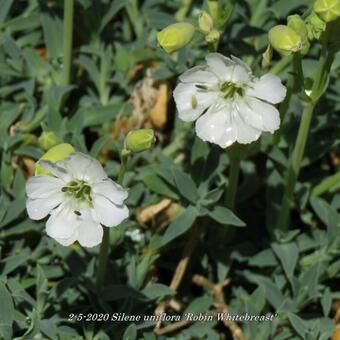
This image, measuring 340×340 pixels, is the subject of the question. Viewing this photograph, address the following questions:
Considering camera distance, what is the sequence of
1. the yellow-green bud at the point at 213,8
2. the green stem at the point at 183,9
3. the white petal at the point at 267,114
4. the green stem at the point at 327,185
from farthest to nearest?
the green stem at the point at 183,9 < the green stem at the point at 327,185 < the yellow-green bud at the point at 213,8 < the white petal at the point at 267,114

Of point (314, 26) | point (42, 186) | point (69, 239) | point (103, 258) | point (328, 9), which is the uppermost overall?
point (328, 9)

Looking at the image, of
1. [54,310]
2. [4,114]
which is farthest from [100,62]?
[54,310]

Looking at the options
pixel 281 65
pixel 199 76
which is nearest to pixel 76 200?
pixel 199 76

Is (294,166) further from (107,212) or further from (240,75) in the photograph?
(107,212)

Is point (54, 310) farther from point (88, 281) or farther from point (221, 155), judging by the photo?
point (221, 155)

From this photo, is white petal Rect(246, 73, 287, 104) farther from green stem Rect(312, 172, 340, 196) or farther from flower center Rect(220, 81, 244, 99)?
green stem Rect(312, 172, 340, 196)

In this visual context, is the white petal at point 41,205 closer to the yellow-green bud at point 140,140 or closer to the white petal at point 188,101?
the yellow-green bud at point 140,140

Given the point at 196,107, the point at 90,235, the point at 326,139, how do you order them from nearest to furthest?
the point at 90,235, the point at 196,107, the point at 326,139

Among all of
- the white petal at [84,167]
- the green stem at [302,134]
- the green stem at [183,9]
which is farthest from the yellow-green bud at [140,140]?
the green stem at [183,9]
